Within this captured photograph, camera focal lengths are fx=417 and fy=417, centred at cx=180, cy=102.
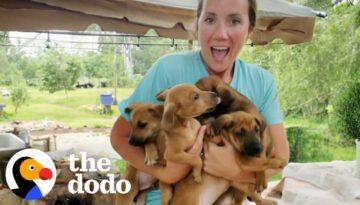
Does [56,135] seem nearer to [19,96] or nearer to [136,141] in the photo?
[19,96]

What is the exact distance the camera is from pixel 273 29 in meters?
1.38

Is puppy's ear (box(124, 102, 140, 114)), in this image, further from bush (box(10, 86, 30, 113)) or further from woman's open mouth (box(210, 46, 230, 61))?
bush (box(10, 86, 30, 113))

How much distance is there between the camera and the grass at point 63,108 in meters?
1.31

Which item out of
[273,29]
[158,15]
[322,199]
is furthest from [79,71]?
[322,199]

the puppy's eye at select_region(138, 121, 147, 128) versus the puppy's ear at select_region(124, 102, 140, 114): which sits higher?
the puppy's ear at select_region(124, 102, 140, 114)

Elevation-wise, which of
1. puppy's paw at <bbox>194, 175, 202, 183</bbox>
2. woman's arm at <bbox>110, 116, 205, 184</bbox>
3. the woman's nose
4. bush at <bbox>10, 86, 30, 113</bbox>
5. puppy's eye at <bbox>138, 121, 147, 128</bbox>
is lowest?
bush at <bbox>10, 86, 30, 113</bbox>

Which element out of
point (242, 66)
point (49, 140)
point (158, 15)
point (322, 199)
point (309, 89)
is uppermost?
point (158, 15)

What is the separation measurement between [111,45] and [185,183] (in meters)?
1.10

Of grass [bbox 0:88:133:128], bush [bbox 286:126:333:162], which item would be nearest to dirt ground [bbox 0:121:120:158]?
grass [bbox 0:88:133:128]

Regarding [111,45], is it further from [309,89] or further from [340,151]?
[340,151]

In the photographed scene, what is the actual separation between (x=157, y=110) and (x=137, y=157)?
3.5 inches

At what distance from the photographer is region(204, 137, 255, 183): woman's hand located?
557mm

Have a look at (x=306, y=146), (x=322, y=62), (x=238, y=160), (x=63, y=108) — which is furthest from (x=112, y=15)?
(x=322, y=62)

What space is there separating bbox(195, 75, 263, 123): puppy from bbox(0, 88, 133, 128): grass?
2.17 ft
